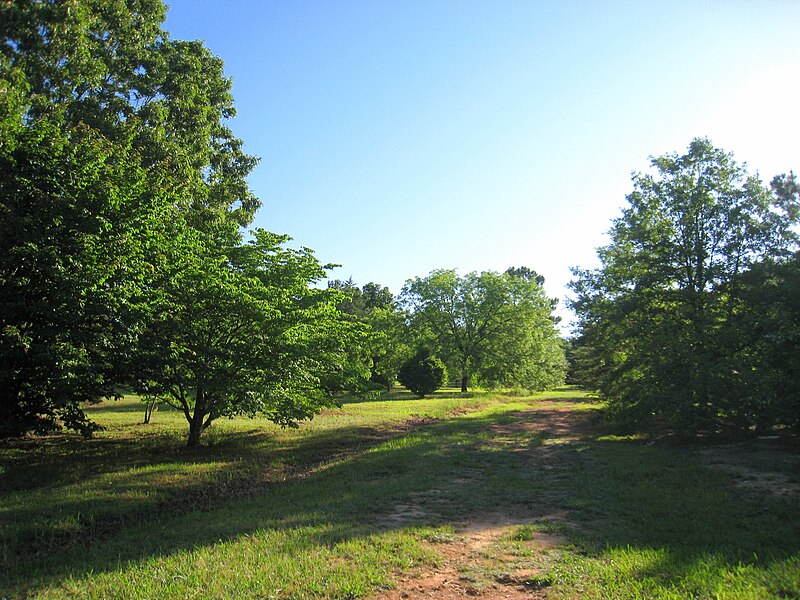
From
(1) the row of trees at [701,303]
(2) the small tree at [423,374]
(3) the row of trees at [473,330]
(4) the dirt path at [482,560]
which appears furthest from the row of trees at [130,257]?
(3) the row of trees at [473,330]

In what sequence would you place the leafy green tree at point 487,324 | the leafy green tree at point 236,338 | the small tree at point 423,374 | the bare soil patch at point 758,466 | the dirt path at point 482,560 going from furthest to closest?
1. the leafy green tree at point 487,324
2. the small tree at point 423,374
3. the leafy green tree at point 236,338
4. the bare soil patch at point 758,466
5. the dirt path at point 482,560

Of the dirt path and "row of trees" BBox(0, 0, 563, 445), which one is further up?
"row of trees" BBox(0, 0, 563, 445)

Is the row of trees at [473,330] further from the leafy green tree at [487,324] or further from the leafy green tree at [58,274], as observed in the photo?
the leafy green tree at [58,274]

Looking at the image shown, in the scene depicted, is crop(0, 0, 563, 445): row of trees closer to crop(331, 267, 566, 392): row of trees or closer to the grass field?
the grass field

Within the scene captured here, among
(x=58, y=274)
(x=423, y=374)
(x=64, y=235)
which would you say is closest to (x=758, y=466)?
(x=58, y=274)

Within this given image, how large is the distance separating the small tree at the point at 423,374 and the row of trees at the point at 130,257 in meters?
19.1

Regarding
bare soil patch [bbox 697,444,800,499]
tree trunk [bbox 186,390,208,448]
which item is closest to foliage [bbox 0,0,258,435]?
tree trunk [bbox 186,390,208,448]

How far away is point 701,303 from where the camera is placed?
16.0 m

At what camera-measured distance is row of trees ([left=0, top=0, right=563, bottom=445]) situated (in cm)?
991

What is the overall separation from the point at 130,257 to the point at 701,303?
55.2 feet

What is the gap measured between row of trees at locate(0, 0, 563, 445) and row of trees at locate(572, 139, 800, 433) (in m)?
9.35

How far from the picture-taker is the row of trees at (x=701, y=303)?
12.4 meters

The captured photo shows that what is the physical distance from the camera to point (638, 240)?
17.4m

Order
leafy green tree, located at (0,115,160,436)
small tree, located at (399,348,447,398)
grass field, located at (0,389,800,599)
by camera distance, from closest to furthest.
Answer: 1. grass field, located at (0,389,800,599)
2. leafy green tree, located at (0,115,160,436)
3. small tree, located at (399,348,447,398)
